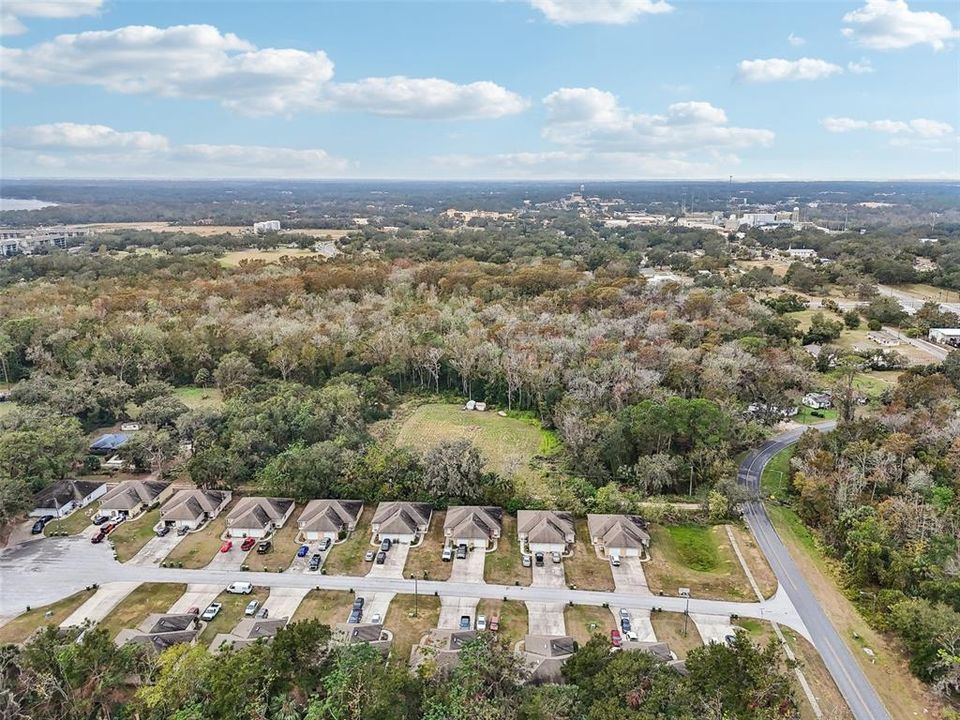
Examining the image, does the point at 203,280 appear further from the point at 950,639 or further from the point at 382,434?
the point at 950,639

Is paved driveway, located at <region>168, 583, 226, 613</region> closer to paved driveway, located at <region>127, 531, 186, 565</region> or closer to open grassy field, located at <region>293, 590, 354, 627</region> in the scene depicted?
paved driveway, located at <region>127, 531, 186, 565</region>

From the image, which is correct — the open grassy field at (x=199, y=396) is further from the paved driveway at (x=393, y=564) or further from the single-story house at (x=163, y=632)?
the single-story house at (x=163, y=632)

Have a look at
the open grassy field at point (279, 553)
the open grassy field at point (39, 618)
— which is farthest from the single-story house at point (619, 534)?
the open grassy field at point (39, 618)

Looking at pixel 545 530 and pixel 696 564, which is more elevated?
pixel 545 530

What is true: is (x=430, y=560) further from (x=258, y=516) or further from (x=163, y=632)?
(x=163, y=632)

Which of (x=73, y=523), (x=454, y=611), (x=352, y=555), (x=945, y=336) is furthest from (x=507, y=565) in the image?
(x=945, y=336)
